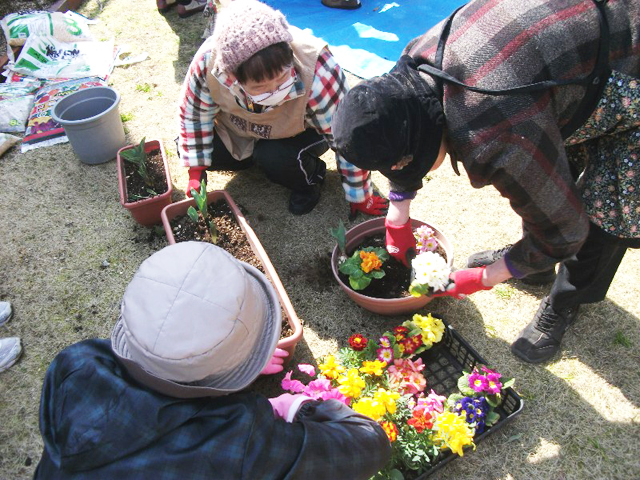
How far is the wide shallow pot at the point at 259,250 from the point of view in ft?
5.79

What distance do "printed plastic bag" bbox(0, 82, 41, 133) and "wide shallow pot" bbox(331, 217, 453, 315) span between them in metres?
2.57

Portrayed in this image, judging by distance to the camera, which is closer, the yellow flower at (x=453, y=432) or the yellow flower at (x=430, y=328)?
the yellow flower at (x=453, y=432)

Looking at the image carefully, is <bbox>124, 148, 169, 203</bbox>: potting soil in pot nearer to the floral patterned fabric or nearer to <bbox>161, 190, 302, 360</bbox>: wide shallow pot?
<bbox>161, 190, 302, 360</bbox>: wide shallow pot

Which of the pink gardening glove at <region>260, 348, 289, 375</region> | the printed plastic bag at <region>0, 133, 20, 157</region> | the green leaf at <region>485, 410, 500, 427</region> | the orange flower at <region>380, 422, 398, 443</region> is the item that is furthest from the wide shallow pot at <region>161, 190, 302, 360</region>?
the printed plastic bag at <region>0, 133, 20, 157</region>

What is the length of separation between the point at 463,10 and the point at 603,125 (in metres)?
0.48

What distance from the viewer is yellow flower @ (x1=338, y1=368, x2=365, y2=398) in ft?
5.13

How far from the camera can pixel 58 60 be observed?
3.61 m

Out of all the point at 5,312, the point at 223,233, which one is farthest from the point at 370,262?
the point at 5,312

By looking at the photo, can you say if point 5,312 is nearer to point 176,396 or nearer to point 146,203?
point 146,203

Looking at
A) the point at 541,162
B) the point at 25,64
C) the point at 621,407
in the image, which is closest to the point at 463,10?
the point at 541,162

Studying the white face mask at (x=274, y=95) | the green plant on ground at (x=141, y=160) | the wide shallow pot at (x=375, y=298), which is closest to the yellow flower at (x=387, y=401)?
the wide shallow pot at (x=375, y=298)

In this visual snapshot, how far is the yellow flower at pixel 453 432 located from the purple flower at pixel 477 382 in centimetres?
14

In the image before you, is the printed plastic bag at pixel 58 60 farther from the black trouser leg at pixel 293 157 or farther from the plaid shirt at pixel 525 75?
the plaid shirt at pixel 525 75

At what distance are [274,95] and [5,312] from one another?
5.25 ft
